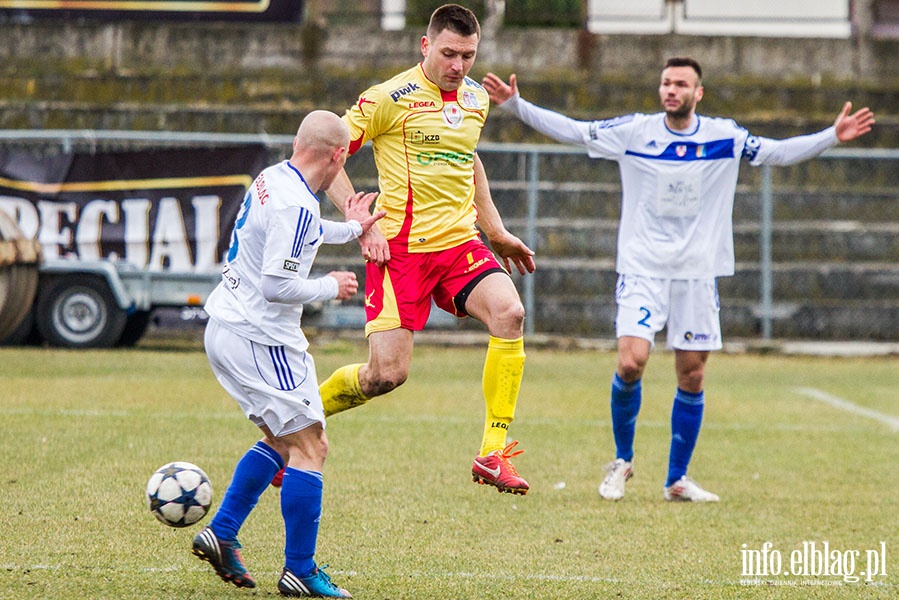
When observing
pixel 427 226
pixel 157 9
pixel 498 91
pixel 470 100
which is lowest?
pixel 427 226

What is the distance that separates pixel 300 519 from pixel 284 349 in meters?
0.63

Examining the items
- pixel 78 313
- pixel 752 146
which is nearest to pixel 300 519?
pixel 752 146

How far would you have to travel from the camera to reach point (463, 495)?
22.5 ft

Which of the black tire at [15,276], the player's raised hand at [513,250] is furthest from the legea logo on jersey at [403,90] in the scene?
the black tire at [15,276]

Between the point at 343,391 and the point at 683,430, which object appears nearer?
the point at 343,391

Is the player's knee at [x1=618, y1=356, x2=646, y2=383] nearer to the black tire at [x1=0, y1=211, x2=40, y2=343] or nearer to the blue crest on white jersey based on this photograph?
the blue crest on white jersey

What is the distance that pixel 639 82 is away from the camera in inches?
675

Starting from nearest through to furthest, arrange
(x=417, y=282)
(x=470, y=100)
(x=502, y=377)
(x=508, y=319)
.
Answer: (x=508, y=319) → (x=502, y=377) → (x=417, y=282) → (x=470, y=100)

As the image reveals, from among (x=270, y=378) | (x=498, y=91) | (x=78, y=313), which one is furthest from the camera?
(x=78, y=313)

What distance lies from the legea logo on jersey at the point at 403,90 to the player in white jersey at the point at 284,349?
1.45 meters

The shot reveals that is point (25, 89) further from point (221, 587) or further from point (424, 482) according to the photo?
point (221, 587)

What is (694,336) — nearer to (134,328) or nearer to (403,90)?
(403,90)

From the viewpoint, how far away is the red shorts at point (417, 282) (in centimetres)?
616

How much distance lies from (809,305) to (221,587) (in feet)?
41.1
